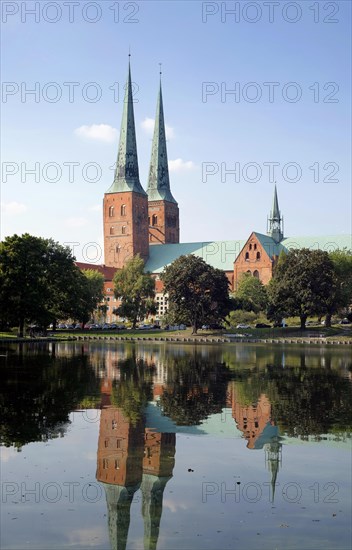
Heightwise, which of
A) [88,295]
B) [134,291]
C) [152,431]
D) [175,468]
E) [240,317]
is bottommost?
[175,468]

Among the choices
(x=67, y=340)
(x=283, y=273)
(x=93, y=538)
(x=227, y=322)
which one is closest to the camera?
(x=93, y=538)

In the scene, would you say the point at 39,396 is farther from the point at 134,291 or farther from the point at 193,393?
the point at 134,291

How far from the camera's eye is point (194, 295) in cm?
10712

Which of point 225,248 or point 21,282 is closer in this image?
point 21,282

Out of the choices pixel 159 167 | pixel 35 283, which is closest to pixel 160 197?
pixel 159 167

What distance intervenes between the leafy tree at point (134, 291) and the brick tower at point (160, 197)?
51.9 metres

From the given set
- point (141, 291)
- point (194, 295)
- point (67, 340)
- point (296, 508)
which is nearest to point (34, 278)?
point (67, 340)

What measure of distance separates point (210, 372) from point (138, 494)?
88.0ft

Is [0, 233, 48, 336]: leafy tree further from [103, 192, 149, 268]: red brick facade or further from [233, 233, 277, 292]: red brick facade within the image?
[103, 192, 149, 268]: red brick facade

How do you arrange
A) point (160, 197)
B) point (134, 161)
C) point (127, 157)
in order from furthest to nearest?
point (160, 197) < point (134, 161) < point (127, 157)

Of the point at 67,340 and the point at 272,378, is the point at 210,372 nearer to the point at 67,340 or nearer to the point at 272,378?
the point at 272,378

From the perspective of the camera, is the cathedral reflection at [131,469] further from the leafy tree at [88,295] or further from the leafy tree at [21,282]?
the leafy tree at [88,295]

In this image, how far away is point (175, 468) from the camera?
15.3m

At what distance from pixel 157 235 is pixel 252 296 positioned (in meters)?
61.3
